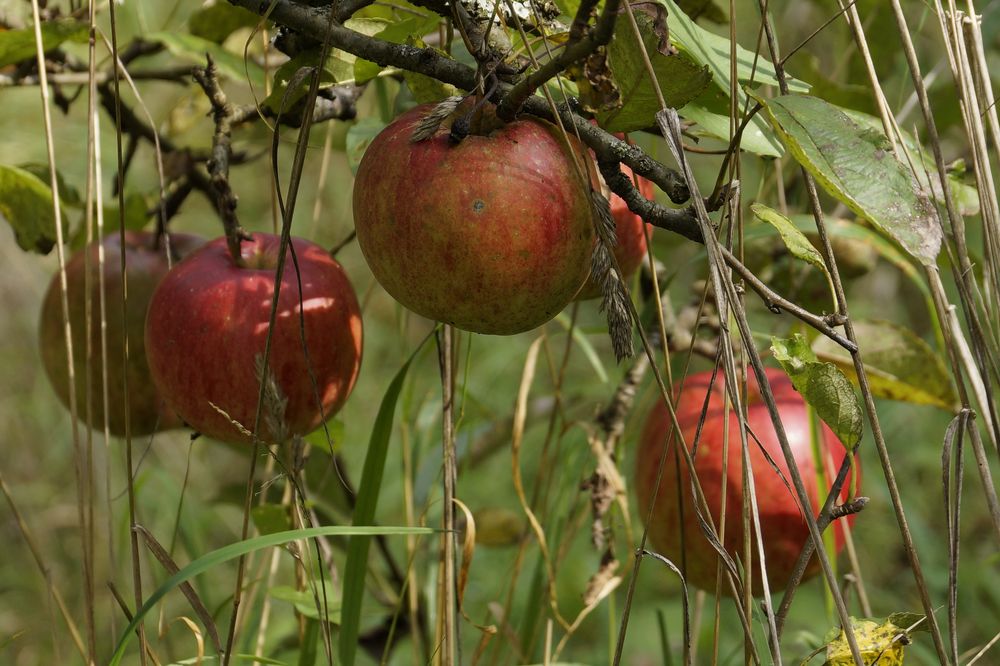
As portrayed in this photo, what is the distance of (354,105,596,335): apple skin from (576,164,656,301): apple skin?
0.52 ft

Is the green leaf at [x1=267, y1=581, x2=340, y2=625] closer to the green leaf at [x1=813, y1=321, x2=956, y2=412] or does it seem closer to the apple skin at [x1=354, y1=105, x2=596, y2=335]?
the apple skin at [x1=354, y1=105, x2=596, y2=335]

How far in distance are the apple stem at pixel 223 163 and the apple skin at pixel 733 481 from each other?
514mm

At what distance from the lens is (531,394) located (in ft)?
9.18

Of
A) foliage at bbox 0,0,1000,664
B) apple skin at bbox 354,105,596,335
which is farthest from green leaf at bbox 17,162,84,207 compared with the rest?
apple skin at bbox 354,105,596,335

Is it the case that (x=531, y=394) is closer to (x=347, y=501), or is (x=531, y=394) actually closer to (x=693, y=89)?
(x=347, y=501)

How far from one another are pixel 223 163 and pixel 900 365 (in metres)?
0.80

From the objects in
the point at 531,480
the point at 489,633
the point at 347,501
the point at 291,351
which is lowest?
the point at 531,480

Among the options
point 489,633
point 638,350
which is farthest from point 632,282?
point 489,633

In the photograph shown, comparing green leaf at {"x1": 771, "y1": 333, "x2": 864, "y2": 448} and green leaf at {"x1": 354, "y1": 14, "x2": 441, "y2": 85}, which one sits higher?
green leaf at {"x1": 354, "y1": 14, "x2": 441, "y2": 85}

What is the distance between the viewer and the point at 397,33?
88cm

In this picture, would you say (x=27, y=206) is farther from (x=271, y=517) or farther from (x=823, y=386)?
(x=823, y=386)

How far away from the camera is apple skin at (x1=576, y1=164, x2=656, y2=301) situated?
89 cm

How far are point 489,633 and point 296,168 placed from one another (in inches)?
19.2

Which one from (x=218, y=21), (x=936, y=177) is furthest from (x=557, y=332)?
(x=936, y=177)
